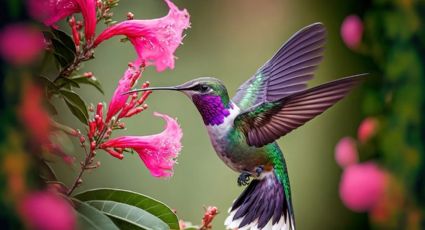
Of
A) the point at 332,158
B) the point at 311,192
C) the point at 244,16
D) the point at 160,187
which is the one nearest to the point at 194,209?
the point at 160,187

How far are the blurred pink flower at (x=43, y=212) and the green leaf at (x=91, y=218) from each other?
5.7 inches

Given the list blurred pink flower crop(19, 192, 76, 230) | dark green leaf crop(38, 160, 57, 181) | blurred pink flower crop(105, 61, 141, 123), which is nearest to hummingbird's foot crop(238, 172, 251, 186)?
blurred pink flower crop(105, 61, 141, 123)

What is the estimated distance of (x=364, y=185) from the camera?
802mm

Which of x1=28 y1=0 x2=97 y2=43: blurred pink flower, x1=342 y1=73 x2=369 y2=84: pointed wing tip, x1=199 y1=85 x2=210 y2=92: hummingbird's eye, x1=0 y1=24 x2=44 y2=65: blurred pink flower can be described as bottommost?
x1=199 y1=85 x2=210 y2=92: hummingbird's eye

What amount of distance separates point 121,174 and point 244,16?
20.7 inches

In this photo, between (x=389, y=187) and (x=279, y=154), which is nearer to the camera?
(x=389, y=187)

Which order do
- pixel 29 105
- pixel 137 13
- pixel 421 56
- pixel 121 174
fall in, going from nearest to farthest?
pixel 29 105 < pixel 421 56 < pixel 137 13 < pixel 121 174

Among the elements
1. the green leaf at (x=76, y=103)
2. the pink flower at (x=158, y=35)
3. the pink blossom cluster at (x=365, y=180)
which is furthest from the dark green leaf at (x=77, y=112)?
the pink blossom cluster at (x=365, y=180)

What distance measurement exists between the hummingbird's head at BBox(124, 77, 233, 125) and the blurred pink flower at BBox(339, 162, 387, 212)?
Answer: 179mm

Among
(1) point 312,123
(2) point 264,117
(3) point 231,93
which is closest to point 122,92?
(2) point 264,117

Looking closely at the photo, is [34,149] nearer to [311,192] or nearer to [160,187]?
[160,187]

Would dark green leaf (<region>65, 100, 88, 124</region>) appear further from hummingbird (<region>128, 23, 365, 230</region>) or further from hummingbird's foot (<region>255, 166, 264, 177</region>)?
hummingbird's foot (<region>255, 166, 264, 177</region>)

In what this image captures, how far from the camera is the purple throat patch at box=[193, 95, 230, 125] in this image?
83cm

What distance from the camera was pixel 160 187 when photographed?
5.37 ft
